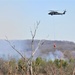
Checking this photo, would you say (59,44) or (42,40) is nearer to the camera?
(42,40)

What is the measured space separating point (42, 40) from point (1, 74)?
27038 mm

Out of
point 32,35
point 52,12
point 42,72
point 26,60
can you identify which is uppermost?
point 52,12

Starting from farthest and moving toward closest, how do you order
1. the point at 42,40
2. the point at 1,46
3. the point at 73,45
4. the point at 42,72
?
the point at 73,45, the point at 1,46, the point at 42,72, the point at 42,40

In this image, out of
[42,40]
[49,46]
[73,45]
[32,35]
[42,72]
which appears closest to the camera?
[32,35]

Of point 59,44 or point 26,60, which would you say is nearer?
point 26,60

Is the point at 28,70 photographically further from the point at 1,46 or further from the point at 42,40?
the point at 1,46

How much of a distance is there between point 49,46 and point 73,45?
12072 millimetres

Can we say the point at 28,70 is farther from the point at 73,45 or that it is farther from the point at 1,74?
the point at 73,45

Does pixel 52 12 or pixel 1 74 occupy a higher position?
pixel 52 12

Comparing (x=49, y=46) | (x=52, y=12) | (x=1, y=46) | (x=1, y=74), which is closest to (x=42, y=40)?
(x=52, y=12)

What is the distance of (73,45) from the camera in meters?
113

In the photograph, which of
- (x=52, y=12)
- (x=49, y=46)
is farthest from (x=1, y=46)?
(x=52, y=12)

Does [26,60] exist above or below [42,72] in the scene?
above

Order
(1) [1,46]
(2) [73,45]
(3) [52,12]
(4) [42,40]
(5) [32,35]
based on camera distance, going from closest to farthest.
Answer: (5) [32,35] < (4) [42,40] < (3) [52,12] < (1) [1,46] < (2) [73,45]
